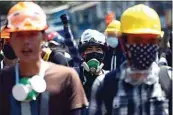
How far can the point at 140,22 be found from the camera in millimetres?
4328

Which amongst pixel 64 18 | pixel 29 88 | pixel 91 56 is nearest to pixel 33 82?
pixel 29 88

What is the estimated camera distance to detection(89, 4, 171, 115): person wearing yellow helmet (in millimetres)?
4117

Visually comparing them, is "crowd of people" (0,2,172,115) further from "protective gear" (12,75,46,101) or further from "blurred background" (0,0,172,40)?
"blurred background" (0,0,172,40)

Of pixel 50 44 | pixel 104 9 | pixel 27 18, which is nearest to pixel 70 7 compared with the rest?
pixel 104 9

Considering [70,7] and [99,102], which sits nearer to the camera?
[99,102]

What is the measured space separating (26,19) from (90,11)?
2106 cm

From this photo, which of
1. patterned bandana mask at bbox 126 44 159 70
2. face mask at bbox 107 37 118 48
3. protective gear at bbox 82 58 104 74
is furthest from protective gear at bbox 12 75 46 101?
face mask at bbox 107 37 118 48

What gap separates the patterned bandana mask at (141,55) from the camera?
4.23 m

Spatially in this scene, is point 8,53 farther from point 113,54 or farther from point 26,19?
point 26,19

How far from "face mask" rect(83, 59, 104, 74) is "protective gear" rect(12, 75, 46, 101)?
220cm

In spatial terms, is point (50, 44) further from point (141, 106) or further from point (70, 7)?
point (70, 7)

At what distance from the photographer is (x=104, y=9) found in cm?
2477

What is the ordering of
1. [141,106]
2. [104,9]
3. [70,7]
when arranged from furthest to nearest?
1. [70,7]
2. [104,9]
3. [141,106]

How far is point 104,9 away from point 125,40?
20521 millimetres
